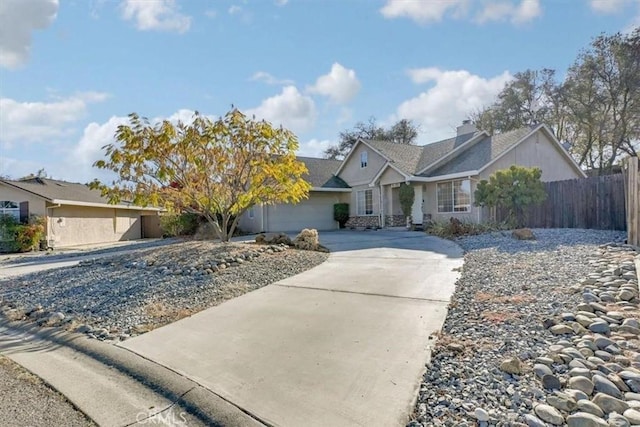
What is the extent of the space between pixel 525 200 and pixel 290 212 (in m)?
12.6

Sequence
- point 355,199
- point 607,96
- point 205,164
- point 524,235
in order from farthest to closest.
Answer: point 607,96, point 355,199, point 524,235, point 205,164

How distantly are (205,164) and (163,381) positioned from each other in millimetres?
7112

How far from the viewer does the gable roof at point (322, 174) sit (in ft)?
74.7

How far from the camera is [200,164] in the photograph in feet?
31.9

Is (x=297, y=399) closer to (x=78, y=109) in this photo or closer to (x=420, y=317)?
(x=420, y=317)

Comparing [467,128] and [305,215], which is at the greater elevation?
[467,128]

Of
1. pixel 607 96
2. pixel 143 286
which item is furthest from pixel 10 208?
pixel 607 96

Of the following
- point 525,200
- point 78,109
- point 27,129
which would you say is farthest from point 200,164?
point 27,129

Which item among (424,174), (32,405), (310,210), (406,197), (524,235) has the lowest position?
(32,405)

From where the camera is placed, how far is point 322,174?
79.7ft

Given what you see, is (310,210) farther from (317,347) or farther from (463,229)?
(317,347)

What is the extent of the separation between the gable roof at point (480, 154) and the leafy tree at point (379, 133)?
16014 mm

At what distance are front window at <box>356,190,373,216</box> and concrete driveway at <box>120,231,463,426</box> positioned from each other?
48.6 feet

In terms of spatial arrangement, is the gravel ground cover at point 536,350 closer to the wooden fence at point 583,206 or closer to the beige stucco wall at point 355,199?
the wooden fence at point 583,206
